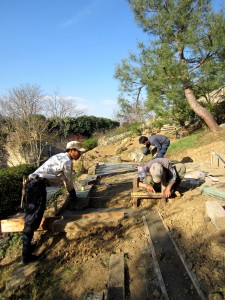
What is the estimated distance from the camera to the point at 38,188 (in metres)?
3.35

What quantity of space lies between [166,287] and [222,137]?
940 cm

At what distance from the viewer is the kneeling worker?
13.1 feet

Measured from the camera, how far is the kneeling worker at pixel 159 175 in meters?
3.99

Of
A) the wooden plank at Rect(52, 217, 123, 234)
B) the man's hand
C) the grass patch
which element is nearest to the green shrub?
the wooden plank at Rect(52, 217, 123, 234)

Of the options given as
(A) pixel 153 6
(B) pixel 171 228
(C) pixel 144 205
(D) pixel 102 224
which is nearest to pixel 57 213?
(D) pixel 102 224

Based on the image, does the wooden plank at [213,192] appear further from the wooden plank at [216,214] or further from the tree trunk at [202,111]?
the tree trunk at [202,111]

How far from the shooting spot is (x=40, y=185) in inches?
133

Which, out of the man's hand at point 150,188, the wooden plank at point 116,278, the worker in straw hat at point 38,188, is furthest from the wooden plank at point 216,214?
the worker in straw hat at point 38,188

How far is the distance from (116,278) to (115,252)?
0.53 meters

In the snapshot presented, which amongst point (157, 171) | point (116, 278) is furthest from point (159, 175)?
point (116, 278)

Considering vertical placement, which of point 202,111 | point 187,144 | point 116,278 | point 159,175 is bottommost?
point 116,278

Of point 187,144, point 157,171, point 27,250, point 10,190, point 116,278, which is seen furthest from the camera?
point 187,144

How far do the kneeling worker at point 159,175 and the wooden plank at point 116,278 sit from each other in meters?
1.48

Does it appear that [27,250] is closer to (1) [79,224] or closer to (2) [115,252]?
(1) [79,224]
